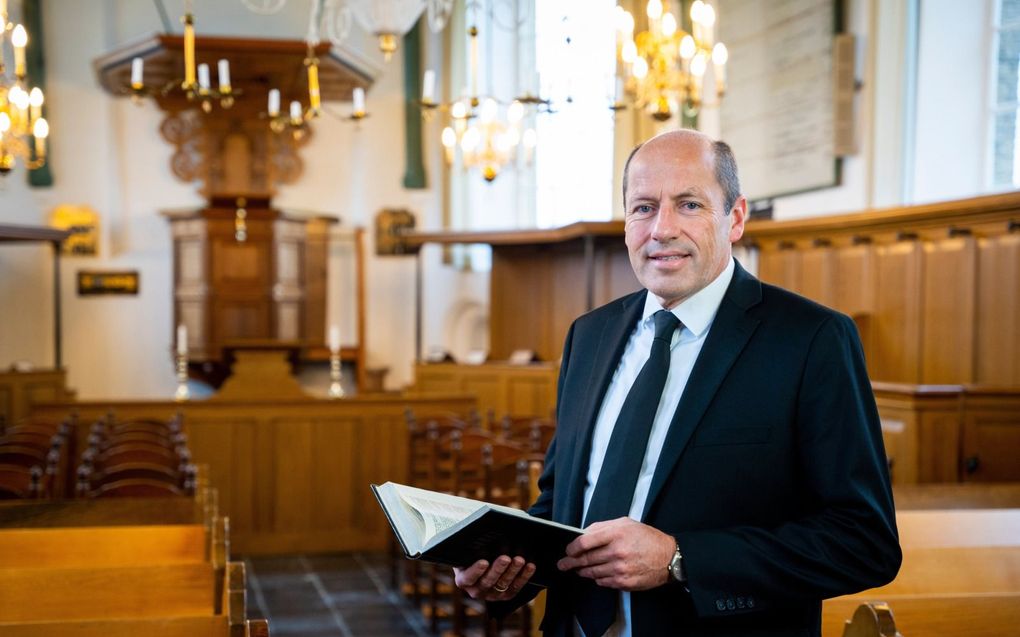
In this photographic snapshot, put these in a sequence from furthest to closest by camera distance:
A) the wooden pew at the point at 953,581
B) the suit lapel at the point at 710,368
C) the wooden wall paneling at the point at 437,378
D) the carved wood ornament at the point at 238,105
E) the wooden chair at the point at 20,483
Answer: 1. the wooden wall paneling at the point at 437,378
2. the carved wood ornament at the point at 238,105
3. the wooden chair at the point at 20,483
4. the wooden pew at the point at 953,581
5. the suit lapel at the point at 710,368

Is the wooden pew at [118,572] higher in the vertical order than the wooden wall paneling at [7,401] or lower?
higher

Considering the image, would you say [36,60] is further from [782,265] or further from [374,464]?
[782,265]

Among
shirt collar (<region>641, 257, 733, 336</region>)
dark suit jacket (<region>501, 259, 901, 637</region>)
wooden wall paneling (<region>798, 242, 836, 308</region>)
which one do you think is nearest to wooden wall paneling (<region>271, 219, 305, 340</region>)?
wooden wall paneling (<region>798, 242, 836, 308</region>)

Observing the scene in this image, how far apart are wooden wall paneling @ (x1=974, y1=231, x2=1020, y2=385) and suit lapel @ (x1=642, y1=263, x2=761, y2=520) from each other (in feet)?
22.4

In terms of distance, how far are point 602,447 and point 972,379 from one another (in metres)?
7.12

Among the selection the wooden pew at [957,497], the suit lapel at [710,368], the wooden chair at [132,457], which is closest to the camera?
the suit lapel at [710,368]

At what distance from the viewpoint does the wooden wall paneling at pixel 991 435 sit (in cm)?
593

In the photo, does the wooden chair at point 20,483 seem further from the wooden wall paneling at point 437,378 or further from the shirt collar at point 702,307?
the wooden wall paneling at point 437,378

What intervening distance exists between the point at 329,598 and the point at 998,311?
5550mm

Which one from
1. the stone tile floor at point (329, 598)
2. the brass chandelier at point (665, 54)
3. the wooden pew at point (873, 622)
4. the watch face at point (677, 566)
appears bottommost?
the stone tile floor at point (329, 598)

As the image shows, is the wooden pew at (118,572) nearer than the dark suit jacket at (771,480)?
No

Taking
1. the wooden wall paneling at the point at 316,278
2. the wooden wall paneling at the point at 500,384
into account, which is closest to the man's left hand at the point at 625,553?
the wooden wall paneling at the point at 500,384

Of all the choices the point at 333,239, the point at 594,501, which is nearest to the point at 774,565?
the point at 594,501

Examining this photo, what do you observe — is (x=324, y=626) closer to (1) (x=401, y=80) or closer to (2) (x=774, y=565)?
(2) (x=774, y=565)
